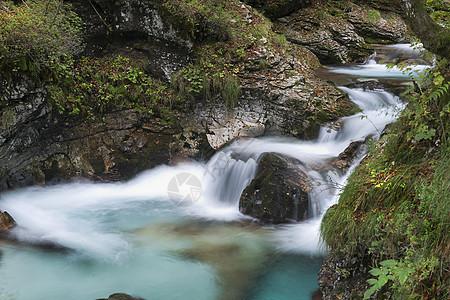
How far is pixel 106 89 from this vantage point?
26.3 ft

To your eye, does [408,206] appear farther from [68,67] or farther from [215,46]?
[68,67]

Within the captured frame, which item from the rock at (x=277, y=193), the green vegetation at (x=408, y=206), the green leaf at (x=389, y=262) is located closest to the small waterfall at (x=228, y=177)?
the rock at (x=277, y=193)

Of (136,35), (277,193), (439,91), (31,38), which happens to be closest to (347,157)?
(277,193)

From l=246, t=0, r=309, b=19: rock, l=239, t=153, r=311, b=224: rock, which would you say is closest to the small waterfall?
l=239, t=153, r=311, b=224: rock

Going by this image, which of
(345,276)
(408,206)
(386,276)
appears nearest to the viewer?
(386,276)

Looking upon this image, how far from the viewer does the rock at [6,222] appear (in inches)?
223

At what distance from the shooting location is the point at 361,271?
3.46 m

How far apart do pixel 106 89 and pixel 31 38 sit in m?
1.91

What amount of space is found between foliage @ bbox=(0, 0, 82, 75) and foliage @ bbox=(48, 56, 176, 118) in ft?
1.80

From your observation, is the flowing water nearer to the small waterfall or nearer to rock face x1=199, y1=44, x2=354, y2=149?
the small waterfall

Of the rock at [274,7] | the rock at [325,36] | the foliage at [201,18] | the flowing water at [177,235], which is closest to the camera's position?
the flowing water at [177,235]

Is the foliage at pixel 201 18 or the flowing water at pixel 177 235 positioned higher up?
the foliage at pixel 201 18

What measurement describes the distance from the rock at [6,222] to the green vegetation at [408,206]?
5482mm

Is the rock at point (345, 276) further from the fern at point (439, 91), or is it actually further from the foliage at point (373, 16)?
the foliage at point (373, 16)
